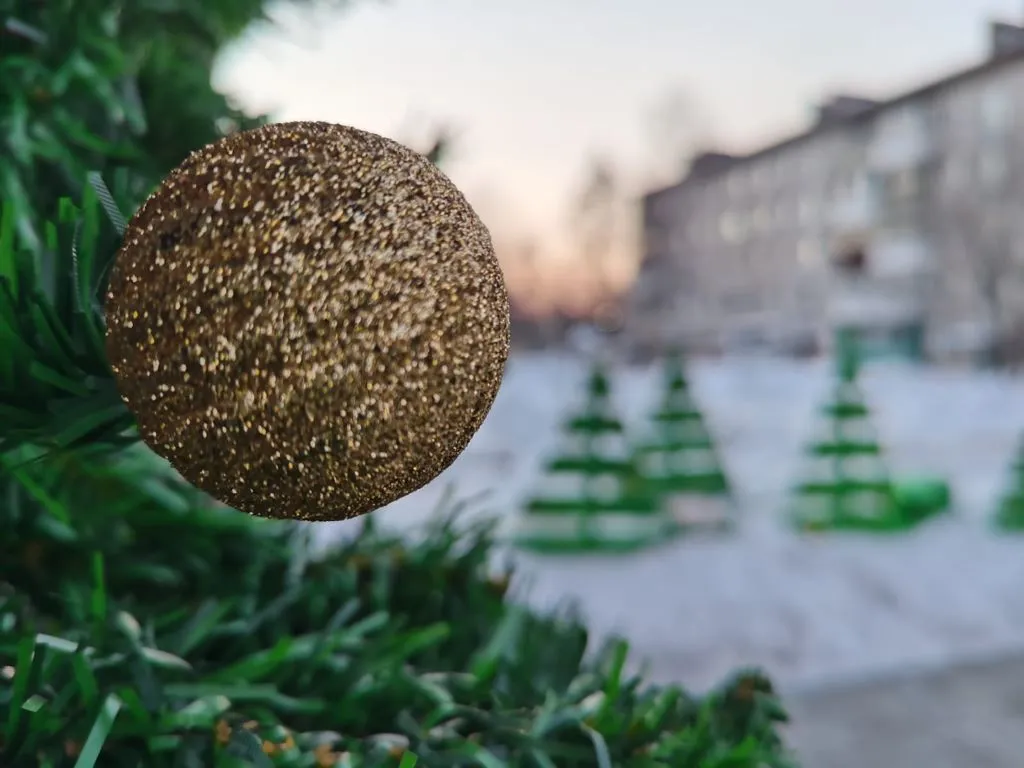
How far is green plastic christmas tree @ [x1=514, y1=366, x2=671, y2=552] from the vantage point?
4113mm

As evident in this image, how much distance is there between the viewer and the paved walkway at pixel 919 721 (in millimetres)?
2191

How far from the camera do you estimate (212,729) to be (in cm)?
52

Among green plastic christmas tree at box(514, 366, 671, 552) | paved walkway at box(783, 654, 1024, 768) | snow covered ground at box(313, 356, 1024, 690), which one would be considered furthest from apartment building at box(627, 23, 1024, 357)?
paved walkway at box(783, 654, 1024, 768)

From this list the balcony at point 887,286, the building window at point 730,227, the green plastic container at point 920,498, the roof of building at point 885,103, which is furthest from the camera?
the building window at point 730,227

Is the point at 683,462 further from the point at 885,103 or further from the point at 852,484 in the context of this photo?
the point at 885,103

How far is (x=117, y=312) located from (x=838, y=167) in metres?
15.3

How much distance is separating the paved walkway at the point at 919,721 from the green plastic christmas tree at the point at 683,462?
6.07 ft

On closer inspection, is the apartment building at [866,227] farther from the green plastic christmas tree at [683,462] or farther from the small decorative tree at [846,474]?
the green plastic christmas tree at [683,462]

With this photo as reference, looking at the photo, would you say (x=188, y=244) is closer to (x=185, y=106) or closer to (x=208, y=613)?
(x=208, y=613)

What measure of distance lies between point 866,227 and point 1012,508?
32.5ft

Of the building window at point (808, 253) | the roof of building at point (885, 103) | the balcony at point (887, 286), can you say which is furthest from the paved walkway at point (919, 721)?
the building window at point (808, 253)

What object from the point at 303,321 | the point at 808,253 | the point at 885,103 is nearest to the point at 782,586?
the point at 303,321

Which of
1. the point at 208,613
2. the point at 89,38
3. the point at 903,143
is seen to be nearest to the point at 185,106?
the point at 89,38

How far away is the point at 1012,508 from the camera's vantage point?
14.8 feet
